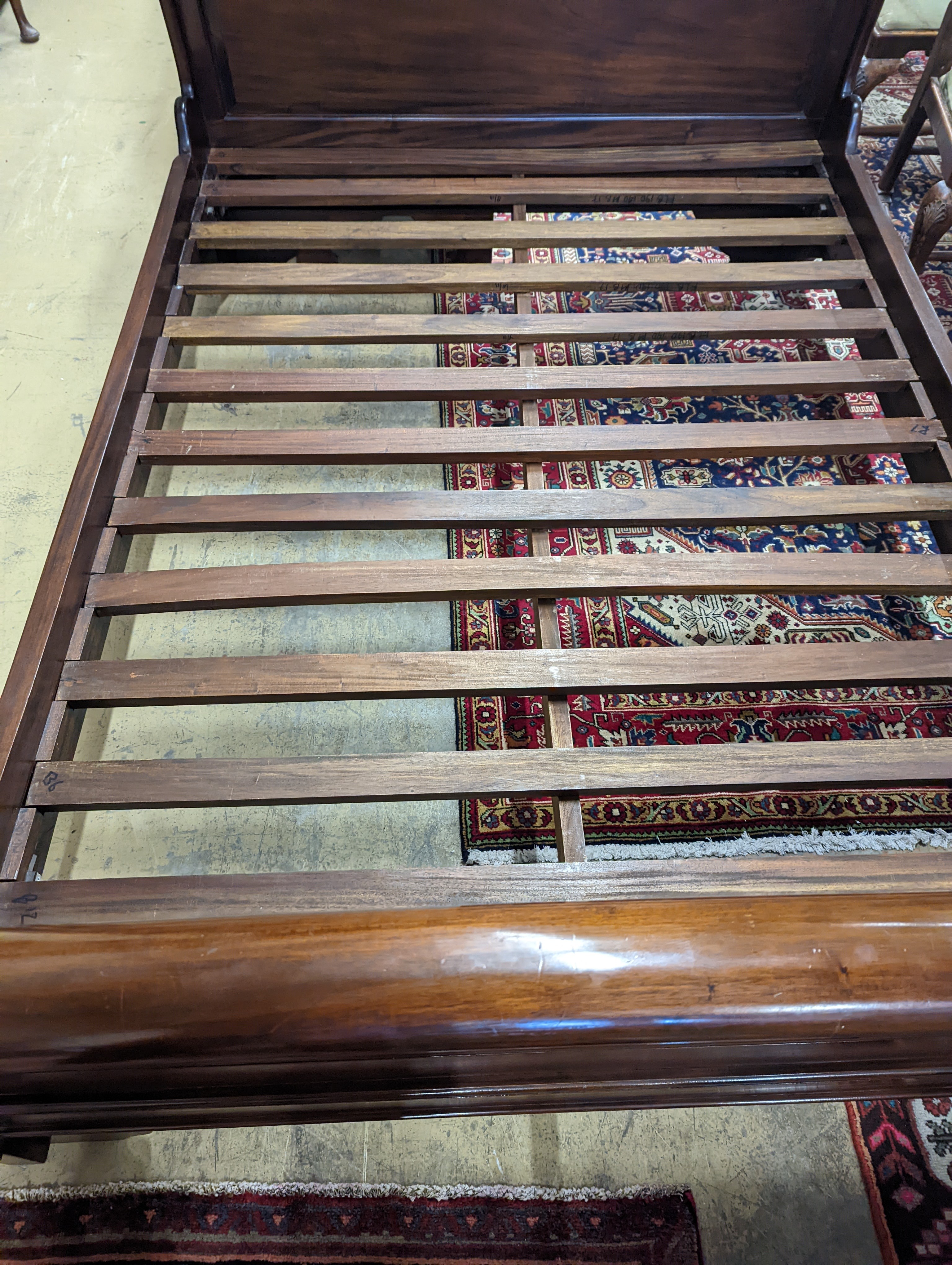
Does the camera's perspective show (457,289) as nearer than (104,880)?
No

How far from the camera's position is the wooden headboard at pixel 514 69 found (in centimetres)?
164

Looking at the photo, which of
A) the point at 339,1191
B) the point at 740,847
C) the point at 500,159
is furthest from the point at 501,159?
the point at 339,1191

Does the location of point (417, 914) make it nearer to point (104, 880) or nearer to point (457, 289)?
point (104, 880)

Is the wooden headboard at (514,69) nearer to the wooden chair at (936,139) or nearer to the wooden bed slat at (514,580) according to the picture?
the wooden chair at (936,139)

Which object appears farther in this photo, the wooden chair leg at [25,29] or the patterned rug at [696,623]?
the wooden chair leg at [25,29]

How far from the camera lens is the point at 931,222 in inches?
71.2

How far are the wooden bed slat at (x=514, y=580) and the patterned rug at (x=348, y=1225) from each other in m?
0.84

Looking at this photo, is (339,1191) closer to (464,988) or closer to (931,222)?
(464,988)

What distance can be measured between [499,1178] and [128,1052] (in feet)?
2.77

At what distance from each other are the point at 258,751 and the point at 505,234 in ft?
3.81

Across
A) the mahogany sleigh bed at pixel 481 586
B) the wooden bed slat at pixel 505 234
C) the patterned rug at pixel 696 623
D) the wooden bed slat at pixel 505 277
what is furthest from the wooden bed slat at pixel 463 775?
the wooden bed slat at pixel 505 234

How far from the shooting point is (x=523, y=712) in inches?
57.4

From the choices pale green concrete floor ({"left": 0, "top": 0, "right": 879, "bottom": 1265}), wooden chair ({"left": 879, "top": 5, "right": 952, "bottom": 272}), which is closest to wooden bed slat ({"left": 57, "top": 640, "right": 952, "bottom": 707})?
pale green concrete floor ({"left": 0, "top": 0, "right": 879, "bottom": 1265})

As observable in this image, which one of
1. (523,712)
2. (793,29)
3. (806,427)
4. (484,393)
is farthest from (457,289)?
(793,29)
